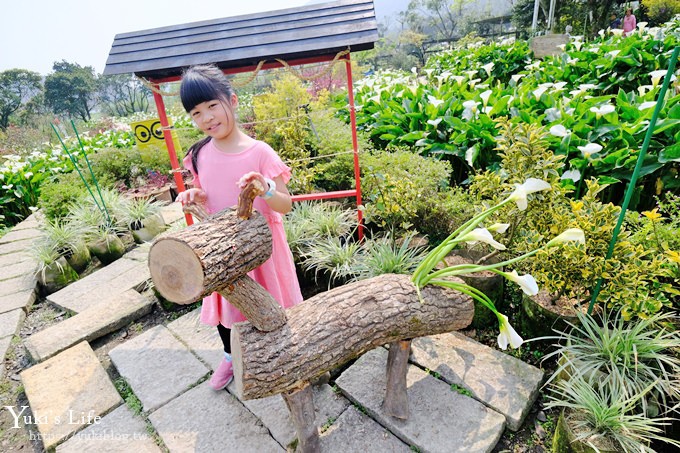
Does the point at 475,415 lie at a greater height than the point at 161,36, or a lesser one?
lesser

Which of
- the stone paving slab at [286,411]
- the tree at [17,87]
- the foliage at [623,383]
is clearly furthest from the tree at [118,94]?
the foliage at [623,383]

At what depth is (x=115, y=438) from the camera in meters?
1.86

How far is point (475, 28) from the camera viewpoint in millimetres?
33406

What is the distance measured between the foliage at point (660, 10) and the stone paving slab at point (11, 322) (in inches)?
873

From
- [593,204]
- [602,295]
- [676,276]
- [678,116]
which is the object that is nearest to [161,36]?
[593,204]

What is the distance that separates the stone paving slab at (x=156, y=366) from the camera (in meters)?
2.09

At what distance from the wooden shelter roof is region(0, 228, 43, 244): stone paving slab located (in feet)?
10.3

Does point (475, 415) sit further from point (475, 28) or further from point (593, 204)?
point (475, 28)

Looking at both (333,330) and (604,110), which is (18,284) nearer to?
(333,330)

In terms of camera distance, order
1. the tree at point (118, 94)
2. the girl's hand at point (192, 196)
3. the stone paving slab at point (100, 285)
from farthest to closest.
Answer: the tree at point (118, 94) < the stone paving slab at point (100, 285) < the girl's hand at point (192, 196)

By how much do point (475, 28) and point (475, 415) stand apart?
38796 millimetres

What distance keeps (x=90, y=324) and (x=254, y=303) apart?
80.4 inches

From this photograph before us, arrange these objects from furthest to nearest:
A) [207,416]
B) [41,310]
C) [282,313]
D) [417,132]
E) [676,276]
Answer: [417,132] < [41,310] < [207,416] < [676,276] < [282,313]

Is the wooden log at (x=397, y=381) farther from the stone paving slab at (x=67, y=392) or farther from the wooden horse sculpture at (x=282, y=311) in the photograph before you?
the stone paving slab at (x=67, y=392)
